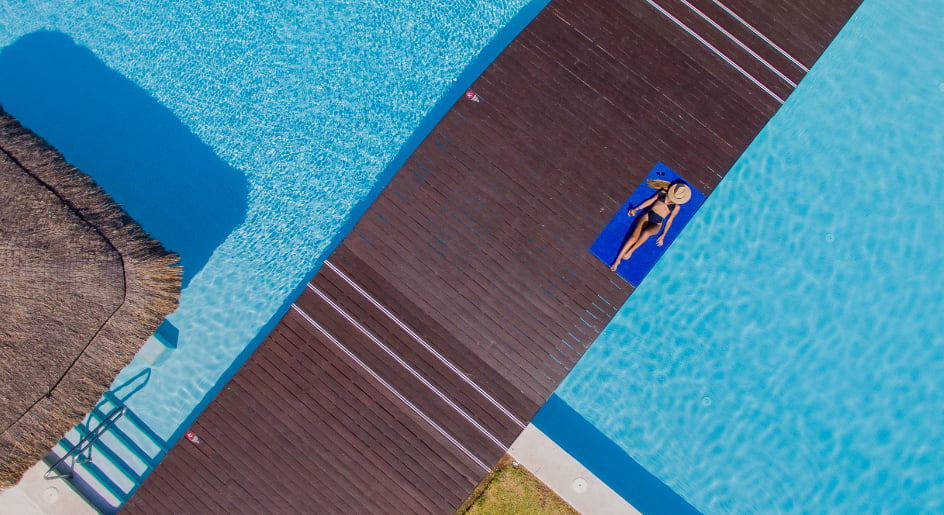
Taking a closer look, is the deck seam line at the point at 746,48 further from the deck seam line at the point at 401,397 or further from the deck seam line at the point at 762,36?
the deck seam line at the point at 401,397

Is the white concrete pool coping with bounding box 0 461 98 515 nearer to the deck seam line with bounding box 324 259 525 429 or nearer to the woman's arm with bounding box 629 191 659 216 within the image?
the deck seam line with bounding box 324 259 525 429

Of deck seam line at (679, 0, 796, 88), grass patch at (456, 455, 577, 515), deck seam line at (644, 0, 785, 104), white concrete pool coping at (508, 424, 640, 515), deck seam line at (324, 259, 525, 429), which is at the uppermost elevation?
deck seam line at (679, 0, 796, 88)

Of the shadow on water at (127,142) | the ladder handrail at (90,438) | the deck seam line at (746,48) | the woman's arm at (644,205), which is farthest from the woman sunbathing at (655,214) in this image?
the ladder handrail at (90,438)

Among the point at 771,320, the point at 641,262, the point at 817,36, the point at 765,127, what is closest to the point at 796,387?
the point at 771,320

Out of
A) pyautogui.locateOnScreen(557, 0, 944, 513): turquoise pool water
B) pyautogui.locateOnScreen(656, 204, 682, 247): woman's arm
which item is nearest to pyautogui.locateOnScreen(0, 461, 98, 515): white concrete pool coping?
pyautogui.locateOnScreen(557, 0, 944, 513): turquoise pool water

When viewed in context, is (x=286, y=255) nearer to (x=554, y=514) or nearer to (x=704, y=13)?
(x=554, y=514)

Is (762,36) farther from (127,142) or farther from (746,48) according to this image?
(127,142)

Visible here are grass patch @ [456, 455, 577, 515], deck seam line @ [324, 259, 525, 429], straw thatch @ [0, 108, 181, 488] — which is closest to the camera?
straw thatch @ [0, 108, 181, 488]

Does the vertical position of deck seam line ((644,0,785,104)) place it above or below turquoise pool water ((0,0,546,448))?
above
